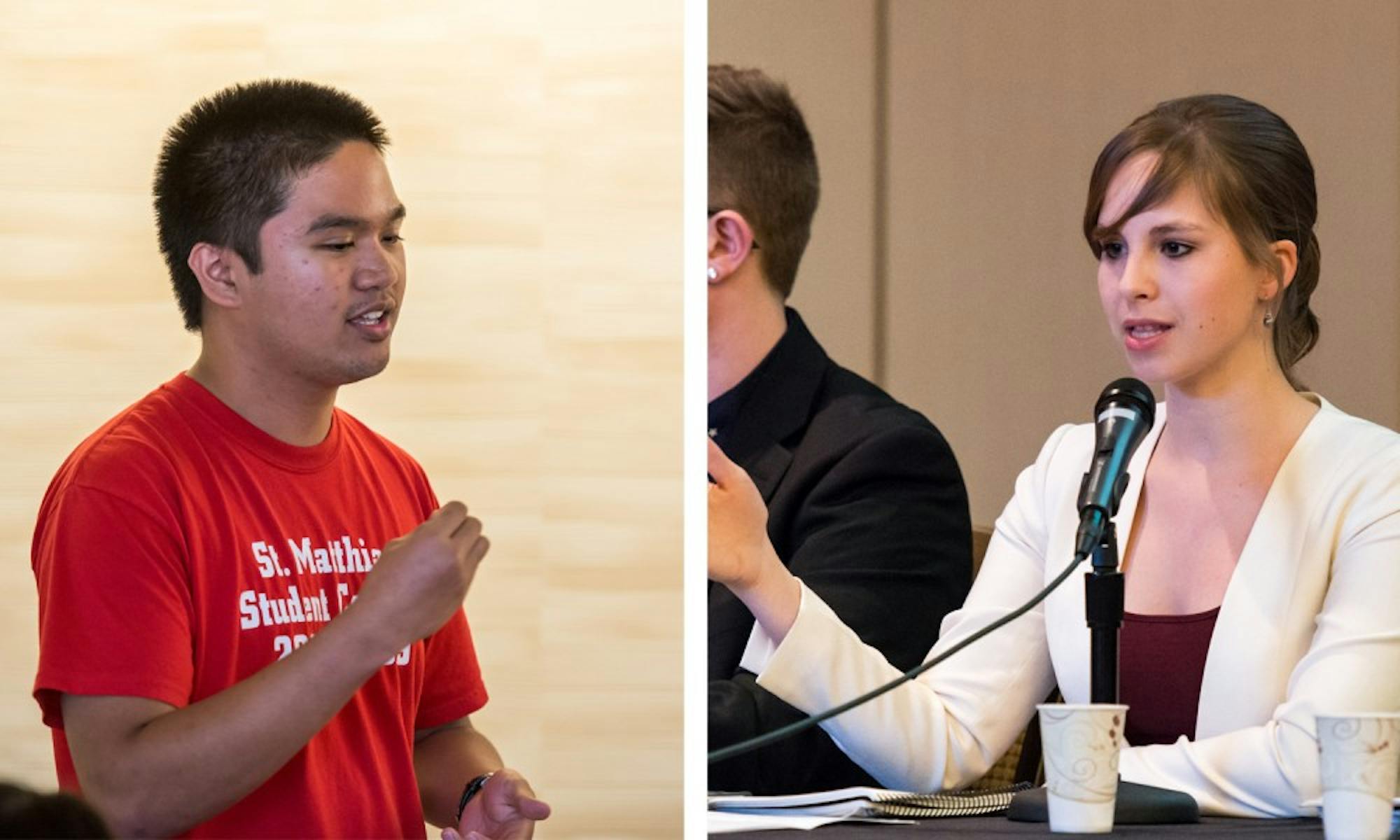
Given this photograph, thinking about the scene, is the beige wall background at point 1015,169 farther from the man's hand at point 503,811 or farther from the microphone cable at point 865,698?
the man's hand at point 503,811

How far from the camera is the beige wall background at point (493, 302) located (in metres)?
A: 1.75

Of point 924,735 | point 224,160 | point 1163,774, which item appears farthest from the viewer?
point 224,160

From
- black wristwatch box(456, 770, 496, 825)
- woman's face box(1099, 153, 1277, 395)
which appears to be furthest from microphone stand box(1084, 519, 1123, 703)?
black wristwatch box(456, 770, 496, 825)

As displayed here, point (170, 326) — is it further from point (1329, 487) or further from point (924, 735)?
point (1329, 487)

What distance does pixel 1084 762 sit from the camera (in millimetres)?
1270

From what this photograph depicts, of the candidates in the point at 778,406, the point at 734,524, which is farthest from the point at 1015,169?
the point at 734,524

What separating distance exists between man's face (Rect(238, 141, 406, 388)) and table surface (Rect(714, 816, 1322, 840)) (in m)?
0.61

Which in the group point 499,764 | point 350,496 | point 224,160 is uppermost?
point 224,160

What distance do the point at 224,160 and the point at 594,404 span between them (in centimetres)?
44

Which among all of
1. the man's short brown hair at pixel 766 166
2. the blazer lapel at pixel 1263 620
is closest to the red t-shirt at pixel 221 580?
the man's short brown hair at pixel 766 166

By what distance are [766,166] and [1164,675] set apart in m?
0.60

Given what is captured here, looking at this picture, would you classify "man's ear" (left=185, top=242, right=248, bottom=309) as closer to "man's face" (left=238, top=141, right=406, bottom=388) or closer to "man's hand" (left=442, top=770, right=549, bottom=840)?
"man's face" (left=238, top=141, right=406, bottom=388)

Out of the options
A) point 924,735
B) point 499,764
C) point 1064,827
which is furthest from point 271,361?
point 1064,827

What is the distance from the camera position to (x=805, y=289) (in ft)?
5.33
